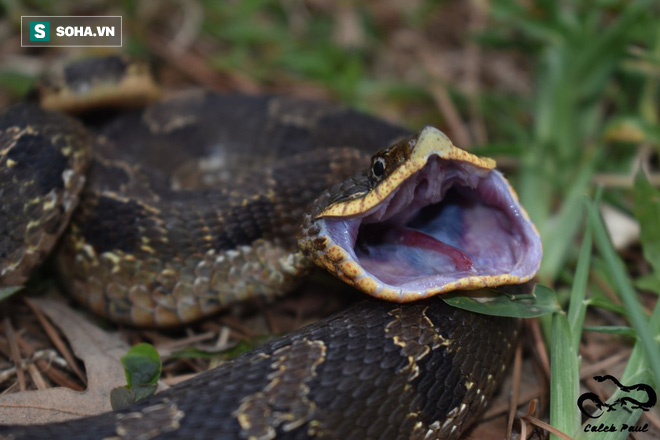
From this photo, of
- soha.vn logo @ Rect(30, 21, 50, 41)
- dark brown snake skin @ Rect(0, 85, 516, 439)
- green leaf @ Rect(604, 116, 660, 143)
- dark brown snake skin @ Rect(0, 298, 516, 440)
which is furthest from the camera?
soha.vn logo @ Rect(30, 21, 50, 41)

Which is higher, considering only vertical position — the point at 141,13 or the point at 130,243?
the point at 141,13

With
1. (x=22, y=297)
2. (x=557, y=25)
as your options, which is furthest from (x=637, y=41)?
(x=22, y=297)

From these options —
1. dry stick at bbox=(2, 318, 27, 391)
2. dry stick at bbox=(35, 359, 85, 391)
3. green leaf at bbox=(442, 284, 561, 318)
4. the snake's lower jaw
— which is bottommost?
dry stick at bbox=(35, 359, 85, 391)

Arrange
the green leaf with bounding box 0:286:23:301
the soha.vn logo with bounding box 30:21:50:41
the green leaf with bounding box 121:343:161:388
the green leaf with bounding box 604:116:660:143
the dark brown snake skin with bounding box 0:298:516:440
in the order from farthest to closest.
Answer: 1. the soha.vn logo with bounding box 30:21:50:41
2. the green leaf with bounding box 604:116:660:143
3. the green leaf with bounding box 0:286:23:301
4. the green leaf with bounding box 121:343:161:388
5. the dark brown snake skin with bounding box 0:298:516:440

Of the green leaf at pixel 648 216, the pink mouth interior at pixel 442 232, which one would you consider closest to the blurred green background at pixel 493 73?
the green leaf at pixel 648 216

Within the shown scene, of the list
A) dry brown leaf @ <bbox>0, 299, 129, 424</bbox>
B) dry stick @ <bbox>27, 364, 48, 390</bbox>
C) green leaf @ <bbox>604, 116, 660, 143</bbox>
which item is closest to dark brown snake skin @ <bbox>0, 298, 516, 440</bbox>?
dry brown leaf @ <bbox>0, 299, 129, 424</bbox>

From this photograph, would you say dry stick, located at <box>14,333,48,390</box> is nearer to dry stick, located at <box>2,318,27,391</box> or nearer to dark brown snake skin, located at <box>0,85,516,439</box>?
dry stick, located at <box>2,318,27,391</box>

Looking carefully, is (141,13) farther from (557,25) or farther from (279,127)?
(557,25)
